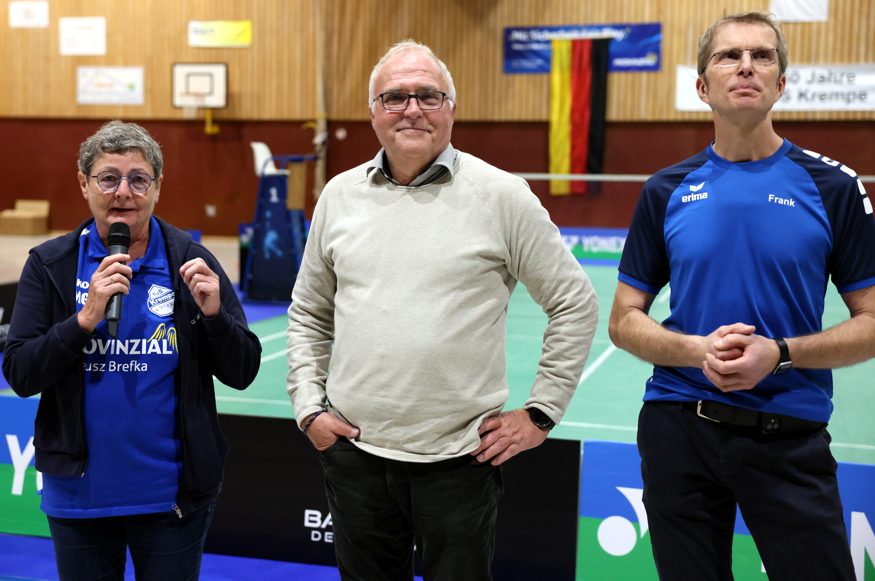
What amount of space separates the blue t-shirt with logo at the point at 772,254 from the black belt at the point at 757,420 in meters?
0.02

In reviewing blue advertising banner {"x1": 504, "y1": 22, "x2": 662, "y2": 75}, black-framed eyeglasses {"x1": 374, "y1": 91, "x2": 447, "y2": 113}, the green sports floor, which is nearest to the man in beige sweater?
black-framed eyeglasses {"x1": 374, "y1": 91, "x2": 447, "y2": 113}

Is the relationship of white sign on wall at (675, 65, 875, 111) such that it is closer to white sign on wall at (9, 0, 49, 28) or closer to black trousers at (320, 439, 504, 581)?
white sign on wall at (9, 0, 49, 28)

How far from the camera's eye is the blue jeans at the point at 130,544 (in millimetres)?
2143

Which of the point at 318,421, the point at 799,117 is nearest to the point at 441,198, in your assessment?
the point at 318,421

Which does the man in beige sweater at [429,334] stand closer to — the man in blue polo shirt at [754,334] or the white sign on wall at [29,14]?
the man in blue polo shirt at [754,334]

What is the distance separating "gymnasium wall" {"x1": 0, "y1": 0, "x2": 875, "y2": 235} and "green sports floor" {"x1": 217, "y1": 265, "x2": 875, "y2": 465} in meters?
8.54

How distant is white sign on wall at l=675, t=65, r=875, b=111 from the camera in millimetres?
15148

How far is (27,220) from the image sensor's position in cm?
1864

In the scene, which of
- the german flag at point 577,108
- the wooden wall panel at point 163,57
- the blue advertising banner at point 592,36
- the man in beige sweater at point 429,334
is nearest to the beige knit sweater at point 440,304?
the man in beige sweater at point 429,334

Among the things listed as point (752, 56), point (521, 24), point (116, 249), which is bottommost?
point (116, 249)

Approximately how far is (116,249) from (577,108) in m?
15.1

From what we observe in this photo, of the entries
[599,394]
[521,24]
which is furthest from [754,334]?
[521,24]

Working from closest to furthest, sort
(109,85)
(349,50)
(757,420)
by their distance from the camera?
(757,420) → (349,50) → (109,85)

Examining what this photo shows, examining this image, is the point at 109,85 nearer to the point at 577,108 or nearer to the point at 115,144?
the point at 577,108
